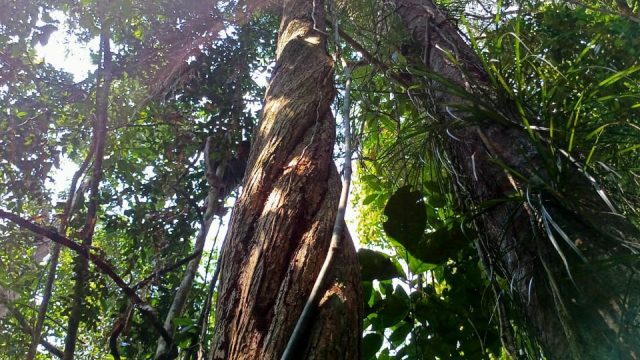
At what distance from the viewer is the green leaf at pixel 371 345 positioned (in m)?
1.48

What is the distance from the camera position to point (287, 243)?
3.53 feet

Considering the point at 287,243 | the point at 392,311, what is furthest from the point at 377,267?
the point at 287,243

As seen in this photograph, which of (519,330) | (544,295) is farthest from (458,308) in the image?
(544,295)

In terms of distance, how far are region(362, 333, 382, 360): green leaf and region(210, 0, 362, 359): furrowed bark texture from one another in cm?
50

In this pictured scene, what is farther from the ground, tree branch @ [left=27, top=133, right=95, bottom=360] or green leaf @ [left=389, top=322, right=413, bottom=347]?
tree branch @ [left=27, top=133, right=95, bottom=360]

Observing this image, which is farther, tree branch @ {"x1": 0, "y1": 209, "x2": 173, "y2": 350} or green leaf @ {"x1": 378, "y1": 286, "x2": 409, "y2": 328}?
tree branch @ {"x1": 0, "y1": 209, "x2": 173, "y2": 350}

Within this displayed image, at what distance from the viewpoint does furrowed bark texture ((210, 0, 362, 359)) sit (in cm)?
89

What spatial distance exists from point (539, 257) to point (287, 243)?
524 mm

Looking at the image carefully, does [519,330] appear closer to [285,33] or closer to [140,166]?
[285,33]

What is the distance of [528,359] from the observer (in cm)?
118

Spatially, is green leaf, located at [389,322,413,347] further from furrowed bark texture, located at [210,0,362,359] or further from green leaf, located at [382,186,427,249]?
furrowed bark texture, located at [210,0,362,359]

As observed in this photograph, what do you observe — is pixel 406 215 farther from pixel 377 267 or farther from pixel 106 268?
pixel 106 268

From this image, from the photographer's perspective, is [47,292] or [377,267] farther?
[47,292]

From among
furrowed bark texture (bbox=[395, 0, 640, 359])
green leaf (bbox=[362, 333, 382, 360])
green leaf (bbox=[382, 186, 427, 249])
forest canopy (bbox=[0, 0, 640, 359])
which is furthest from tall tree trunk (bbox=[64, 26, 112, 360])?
furrowed bark texture (bbox=[395, 0, 640, 359])
